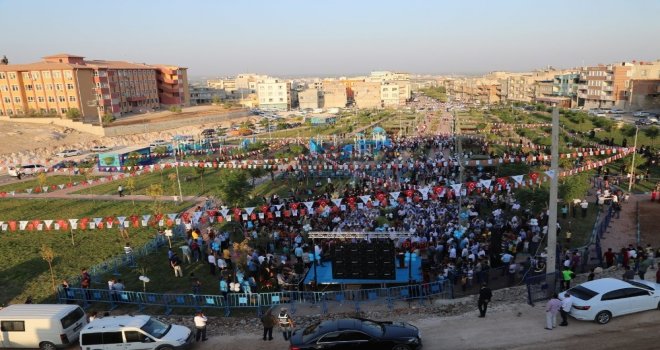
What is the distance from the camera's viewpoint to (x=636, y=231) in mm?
19188

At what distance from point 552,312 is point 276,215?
13.4 meters

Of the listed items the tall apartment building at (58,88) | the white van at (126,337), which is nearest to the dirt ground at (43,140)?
the tall apartment building at (58,88)

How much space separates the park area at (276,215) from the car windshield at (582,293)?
3342 mm

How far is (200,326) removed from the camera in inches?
458

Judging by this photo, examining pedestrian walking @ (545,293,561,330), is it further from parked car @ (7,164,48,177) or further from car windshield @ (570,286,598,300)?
parked car @ (7,164,48,177)

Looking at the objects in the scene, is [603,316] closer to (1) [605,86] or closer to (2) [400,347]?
(2) [400,347]

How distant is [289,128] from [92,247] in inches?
2337

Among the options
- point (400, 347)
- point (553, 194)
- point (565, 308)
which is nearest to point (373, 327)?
point (400, 347)

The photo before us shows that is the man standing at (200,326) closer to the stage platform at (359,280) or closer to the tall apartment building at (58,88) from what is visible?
the stage platform at (359,280)

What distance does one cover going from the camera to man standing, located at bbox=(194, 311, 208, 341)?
11609 mm

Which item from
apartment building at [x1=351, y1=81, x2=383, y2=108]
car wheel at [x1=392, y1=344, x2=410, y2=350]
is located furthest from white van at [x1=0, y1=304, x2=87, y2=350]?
apartment building at [x1=351, y1=81, x2=383, y2=108]

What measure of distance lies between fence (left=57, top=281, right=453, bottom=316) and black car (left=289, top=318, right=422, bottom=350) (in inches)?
124

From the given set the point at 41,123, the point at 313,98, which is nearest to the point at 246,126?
the point at 41,123

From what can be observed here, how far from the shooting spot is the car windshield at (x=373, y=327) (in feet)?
32.6
